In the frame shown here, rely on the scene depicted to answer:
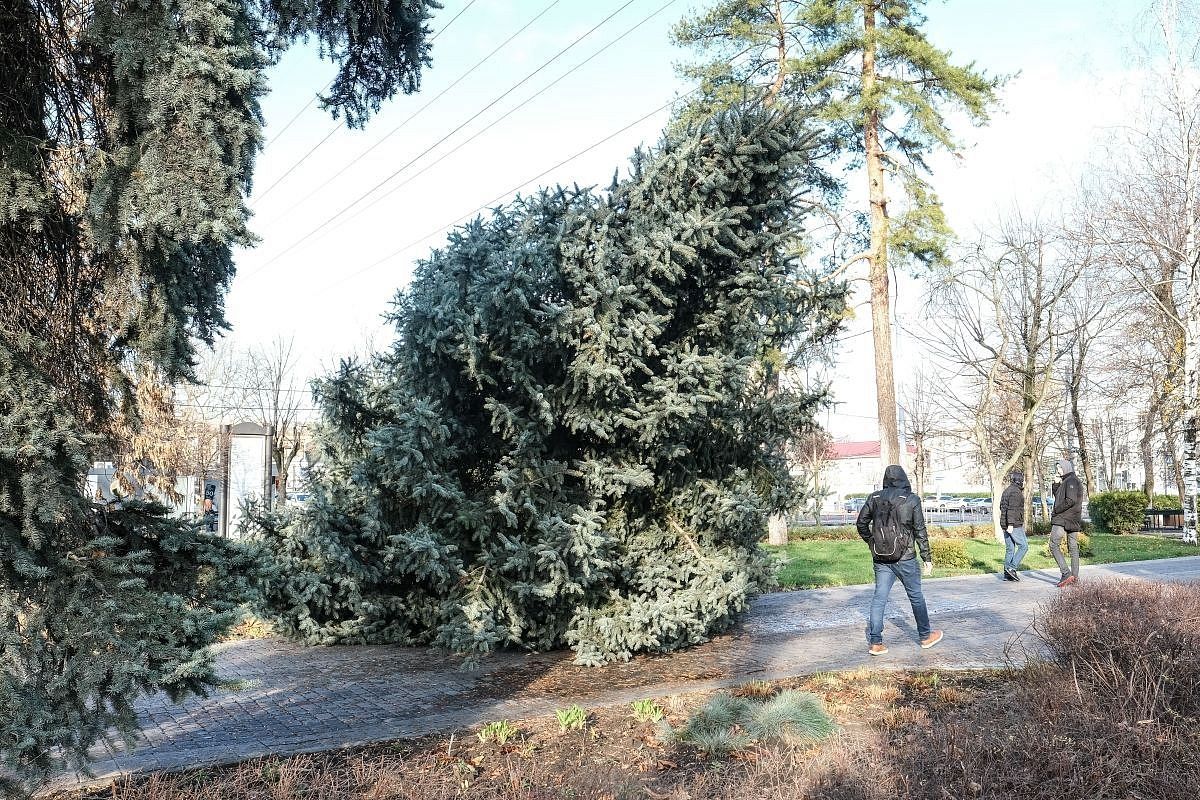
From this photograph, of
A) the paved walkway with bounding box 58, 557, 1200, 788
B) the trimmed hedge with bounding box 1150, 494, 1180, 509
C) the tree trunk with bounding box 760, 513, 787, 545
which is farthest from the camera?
the trimmed hedge with bounding box 1150, 494, 1180, 509

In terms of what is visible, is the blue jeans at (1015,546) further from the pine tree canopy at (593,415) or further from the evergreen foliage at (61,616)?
the evergreen foliage at (61,616)

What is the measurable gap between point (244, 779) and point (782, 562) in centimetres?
541

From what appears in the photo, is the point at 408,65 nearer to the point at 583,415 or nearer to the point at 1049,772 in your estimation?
the point at 583,415

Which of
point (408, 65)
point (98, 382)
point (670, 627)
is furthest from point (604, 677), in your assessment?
point (408, 65)

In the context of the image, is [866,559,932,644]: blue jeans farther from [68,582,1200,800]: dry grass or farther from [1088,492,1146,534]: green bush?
[1088,492,1146,534]: green bush

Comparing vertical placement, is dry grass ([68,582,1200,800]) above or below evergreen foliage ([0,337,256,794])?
below

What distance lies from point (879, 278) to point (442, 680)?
45.9ft

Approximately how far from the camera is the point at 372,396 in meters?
9.00

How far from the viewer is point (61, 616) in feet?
13.1

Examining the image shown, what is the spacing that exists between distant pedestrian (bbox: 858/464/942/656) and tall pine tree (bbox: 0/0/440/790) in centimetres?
567

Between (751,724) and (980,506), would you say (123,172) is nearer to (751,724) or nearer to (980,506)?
(751,724)

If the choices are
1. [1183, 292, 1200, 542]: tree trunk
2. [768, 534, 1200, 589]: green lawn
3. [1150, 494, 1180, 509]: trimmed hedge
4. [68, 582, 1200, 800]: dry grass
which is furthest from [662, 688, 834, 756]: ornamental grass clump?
[1150, 494, 1180, 509]: trimmed hedge

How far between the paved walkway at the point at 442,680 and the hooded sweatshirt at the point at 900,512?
1019 mm

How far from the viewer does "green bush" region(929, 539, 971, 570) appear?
51.8 ft
